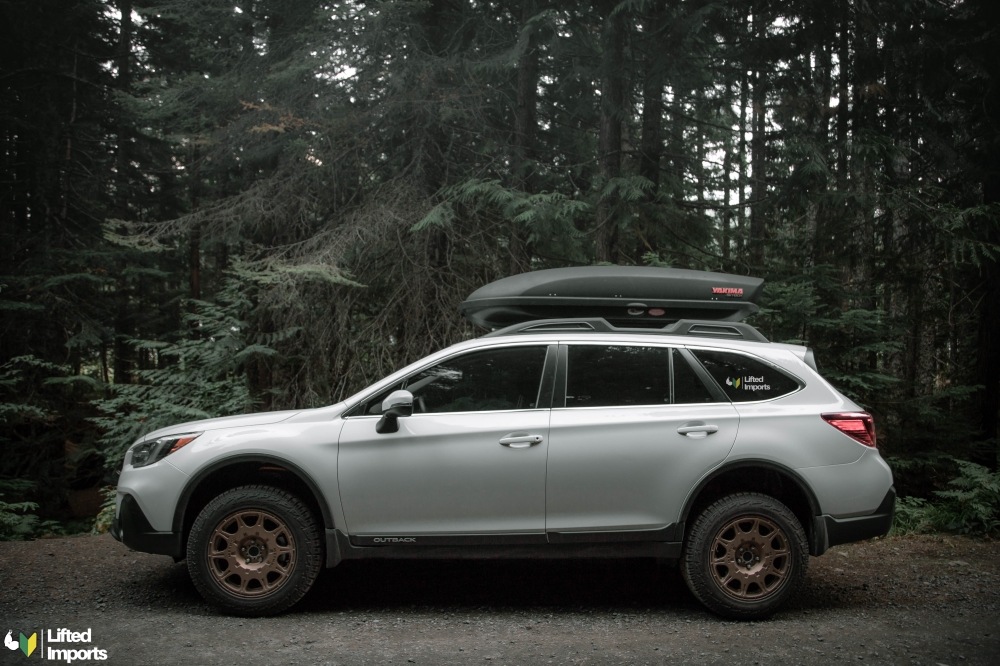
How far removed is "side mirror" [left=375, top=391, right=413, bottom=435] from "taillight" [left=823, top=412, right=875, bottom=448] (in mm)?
2765

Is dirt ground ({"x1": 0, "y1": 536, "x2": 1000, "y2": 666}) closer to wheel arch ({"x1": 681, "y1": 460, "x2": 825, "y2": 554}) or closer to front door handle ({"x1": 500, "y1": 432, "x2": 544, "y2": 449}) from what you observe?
wheel arch ({"x1": 681, "y1": 460, "x2": 825, "y2": 554})

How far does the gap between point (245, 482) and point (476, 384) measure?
179cm

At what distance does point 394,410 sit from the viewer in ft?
15.7

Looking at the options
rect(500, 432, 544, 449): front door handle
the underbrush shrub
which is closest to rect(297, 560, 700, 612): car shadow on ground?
rect(500, 432, 544, 449): front door handle

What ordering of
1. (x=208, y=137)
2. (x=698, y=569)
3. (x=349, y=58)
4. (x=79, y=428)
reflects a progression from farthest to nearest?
(x=79, y=428) → (x=208, y=137) → (x=349, y=58) → (x=698, y=569)

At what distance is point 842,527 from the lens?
16.0 feet

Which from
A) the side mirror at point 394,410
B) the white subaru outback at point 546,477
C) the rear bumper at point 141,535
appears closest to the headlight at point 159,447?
the white subaru outback at point 546,477

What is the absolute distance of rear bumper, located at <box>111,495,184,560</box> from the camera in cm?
495

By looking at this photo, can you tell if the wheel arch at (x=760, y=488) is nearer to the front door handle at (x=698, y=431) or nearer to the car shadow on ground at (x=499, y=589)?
the front door handle at (x=698, y=431)

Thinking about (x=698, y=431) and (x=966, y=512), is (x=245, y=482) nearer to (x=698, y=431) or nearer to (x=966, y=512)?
(x=698, y=431)

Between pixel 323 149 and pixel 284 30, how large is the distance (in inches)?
105

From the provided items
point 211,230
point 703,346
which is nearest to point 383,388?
point 703,346

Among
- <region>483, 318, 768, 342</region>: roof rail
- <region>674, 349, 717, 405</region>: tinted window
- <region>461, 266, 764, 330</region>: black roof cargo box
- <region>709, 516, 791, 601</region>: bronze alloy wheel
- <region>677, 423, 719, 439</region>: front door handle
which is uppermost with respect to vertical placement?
<region>461, 266, 764, 330</region>: black roof cargo box

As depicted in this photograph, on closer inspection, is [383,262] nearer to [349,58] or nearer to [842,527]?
[349,58]
